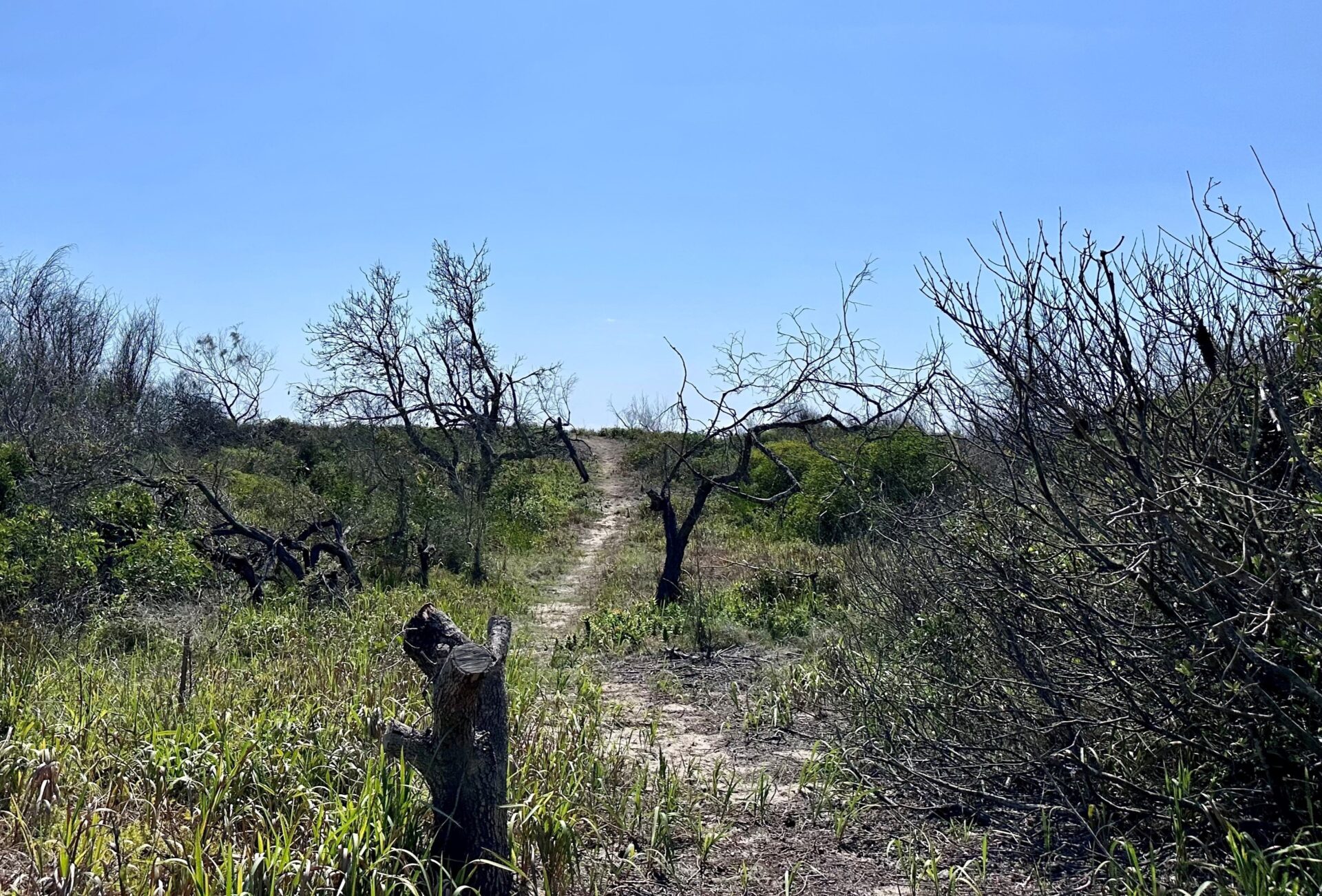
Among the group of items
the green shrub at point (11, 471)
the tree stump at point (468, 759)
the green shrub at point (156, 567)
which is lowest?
the tree stump at point (468, 759)

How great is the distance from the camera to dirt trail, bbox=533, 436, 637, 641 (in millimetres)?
11583

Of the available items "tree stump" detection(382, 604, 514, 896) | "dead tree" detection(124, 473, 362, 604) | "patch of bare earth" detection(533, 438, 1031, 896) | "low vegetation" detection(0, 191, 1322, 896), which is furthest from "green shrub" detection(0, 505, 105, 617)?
"tree stump" detection(382, 604, 514, 896)

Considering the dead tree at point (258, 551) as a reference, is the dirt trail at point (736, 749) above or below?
below

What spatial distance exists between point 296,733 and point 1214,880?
395cm

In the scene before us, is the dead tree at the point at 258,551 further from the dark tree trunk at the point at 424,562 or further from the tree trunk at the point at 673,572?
the tree trunk at the point at 673,572

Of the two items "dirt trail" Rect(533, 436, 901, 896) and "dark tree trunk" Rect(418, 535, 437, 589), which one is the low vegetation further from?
"dark tree trunk" Rect(418, 535, 437, 589)

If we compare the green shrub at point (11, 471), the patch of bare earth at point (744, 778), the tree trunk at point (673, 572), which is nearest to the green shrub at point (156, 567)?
the green shrub at point (11, 471)

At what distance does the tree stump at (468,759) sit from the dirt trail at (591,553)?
6.34m

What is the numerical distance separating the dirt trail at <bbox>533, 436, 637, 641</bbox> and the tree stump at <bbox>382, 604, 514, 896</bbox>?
6.34 metres

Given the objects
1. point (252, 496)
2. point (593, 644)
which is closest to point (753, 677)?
point (593, 644)

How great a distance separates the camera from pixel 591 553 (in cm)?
1880

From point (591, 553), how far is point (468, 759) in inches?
605

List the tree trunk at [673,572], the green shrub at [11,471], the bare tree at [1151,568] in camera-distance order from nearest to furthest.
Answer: the bare tree at [1151,568] < the green shrub at [11,471] < the tree trunk at [673,572]

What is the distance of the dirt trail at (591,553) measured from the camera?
11583 mm
